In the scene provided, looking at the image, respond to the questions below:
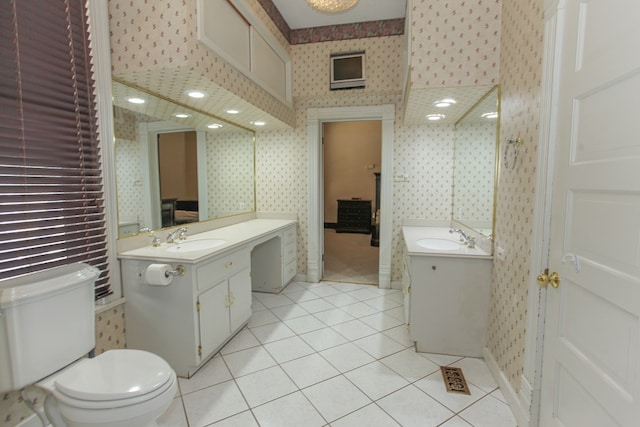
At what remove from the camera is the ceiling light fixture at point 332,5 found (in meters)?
2.36

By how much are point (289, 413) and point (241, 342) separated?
91 cm

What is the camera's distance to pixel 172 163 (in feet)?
8.89

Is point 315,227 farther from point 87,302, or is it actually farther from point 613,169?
point 613,169

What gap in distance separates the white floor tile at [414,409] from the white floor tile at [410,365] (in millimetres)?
164

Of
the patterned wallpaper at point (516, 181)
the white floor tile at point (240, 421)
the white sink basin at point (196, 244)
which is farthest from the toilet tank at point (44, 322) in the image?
the patterned wallpaper at point (516, 181)

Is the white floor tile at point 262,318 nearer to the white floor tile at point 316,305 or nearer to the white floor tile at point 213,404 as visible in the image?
the white floor tile at point 316,305

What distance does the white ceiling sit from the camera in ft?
10.2

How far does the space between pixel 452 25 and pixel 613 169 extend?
156cm

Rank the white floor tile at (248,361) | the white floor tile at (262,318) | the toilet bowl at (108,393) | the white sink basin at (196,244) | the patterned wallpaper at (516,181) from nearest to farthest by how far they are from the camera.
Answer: the toilet bowl at (108,393) < the patterned wallpaper at (516,181) < the white floor tile at (248,361) < the white sink basin at (196,244) < the white floor tile at (262,318)

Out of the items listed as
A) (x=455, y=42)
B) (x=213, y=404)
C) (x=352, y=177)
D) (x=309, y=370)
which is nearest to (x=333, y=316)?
(x=309, y=370)

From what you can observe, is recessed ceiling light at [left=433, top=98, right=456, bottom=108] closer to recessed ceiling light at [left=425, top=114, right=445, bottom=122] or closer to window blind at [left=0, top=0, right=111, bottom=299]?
recessed ceiling light at [left=425, top=114, right=445, bottom=122]

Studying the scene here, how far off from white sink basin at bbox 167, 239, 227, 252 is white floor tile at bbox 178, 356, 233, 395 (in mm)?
869

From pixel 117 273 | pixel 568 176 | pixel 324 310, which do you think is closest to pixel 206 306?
pixel 117 273

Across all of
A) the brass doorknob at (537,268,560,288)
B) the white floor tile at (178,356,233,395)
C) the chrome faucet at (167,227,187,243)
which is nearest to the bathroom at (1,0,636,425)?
the brass doorknob at (537,268,560,288)
